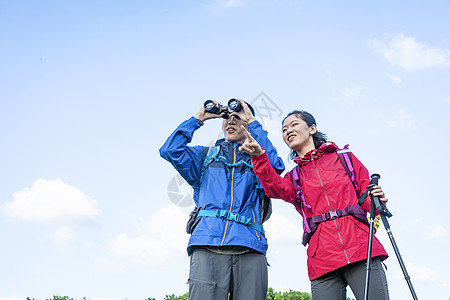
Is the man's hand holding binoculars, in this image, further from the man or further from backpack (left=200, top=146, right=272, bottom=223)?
backpack (left=200, top=146, right=272, bottom=223)

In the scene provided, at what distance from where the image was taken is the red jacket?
11.1ft

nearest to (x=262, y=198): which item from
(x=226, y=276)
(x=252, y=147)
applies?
(x=252, y=147)

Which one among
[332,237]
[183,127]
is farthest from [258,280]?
[183,127]

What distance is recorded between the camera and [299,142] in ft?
14.0

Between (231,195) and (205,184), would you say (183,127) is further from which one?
(231,195)

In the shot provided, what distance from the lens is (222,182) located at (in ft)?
13.0

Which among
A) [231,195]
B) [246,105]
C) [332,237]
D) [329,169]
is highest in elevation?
[246,105]

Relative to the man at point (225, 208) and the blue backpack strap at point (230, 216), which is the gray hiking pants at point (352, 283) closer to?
the man at point (225, 208)

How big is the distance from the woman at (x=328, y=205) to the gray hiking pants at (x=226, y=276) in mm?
457

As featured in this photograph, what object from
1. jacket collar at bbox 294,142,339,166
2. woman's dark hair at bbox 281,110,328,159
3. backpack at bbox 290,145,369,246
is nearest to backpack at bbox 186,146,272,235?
backpack at bbox 290,145,369,246

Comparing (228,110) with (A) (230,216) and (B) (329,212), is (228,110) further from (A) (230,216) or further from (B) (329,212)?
(B) (329,212)

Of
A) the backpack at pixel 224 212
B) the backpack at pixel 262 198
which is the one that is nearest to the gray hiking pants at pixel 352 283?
the backpack at pixel 224 212

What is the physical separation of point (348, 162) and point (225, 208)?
124 cm

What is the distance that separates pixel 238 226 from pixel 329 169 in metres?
1.02
